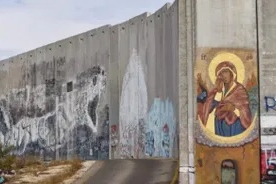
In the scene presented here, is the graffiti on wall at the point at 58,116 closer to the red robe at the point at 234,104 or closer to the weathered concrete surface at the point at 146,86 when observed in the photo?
the weathered concrete surface at the point at 146,86

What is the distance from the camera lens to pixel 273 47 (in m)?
17.1

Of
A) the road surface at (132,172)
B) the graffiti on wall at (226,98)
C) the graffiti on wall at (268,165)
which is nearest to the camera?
the graffiti on wall at (268,165)

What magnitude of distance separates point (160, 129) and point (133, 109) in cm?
205

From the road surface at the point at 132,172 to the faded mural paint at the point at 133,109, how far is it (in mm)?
1970

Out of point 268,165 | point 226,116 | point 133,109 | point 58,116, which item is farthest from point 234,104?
point 58,116

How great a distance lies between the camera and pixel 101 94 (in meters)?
26.2

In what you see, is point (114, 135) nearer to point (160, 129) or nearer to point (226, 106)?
point (160, 129)

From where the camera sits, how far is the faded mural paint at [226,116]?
16953 mm

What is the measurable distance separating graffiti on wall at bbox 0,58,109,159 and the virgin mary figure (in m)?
8.94

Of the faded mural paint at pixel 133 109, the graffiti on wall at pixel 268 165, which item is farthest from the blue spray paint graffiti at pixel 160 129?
the graffiti on wall at pixel 268 165

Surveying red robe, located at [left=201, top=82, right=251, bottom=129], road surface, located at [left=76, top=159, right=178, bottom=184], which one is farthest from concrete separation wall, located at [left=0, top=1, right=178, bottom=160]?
red robe, located at [left=201, top=82, right=251, bottom=129]

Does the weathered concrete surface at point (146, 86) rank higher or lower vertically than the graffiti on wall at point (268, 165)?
higher

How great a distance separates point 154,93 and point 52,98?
29.0 feet

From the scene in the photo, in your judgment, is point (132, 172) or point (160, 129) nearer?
point (132, 172)
